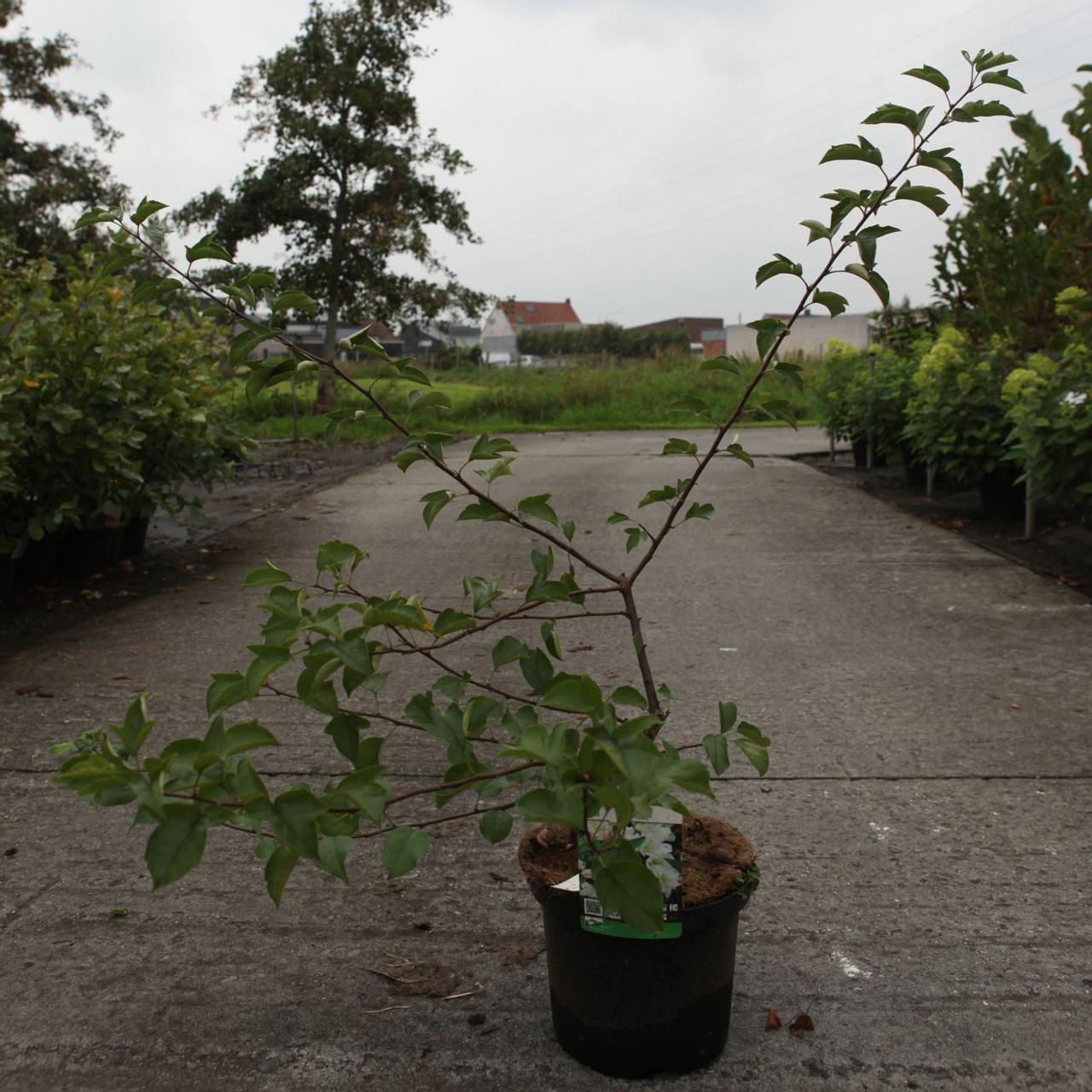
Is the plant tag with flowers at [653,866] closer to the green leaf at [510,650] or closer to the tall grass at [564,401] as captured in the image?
the green leaf at [510,650]

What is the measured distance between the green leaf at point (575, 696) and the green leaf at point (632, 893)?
0.25 metres

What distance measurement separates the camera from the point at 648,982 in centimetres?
237

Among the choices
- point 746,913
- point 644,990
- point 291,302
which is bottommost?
point 746,913

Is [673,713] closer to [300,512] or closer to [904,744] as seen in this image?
[904,744]

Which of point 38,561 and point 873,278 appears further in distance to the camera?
point 38,561

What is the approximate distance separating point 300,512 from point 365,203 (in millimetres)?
10522

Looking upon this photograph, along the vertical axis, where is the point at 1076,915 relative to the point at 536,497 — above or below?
below

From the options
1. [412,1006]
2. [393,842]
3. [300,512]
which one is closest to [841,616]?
[412,1006]

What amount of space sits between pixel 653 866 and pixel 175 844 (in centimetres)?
93

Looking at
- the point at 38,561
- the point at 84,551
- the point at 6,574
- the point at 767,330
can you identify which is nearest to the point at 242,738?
the point at 767,330

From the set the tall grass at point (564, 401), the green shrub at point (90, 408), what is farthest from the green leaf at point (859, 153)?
the tall grass at point (564, 401)

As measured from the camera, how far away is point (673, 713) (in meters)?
4.66

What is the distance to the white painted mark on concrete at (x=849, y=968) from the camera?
274 cm

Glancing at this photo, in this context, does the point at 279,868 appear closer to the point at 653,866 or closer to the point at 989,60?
the point at 653,866
